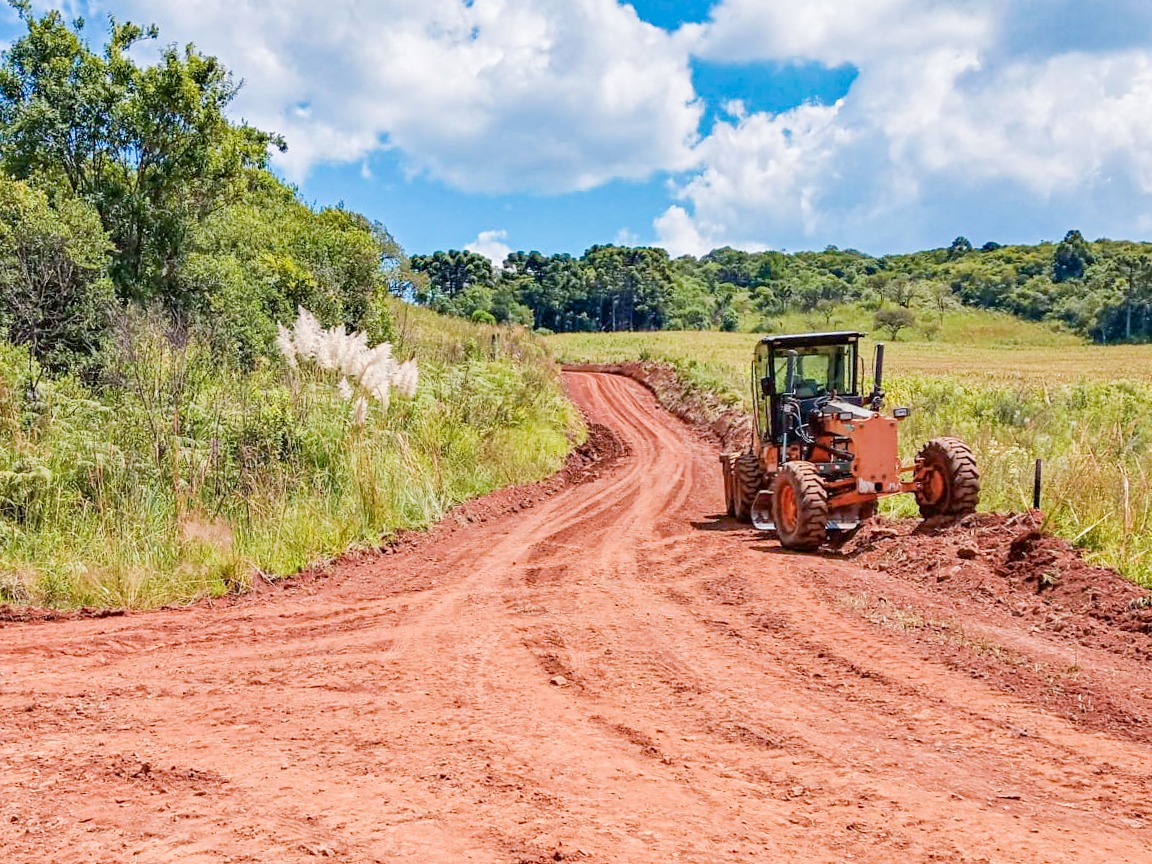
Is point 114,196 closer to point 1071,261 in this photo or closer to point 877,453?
point 877,453

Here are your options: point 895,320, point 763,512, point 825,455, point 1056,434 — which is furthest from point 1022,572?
point 895,320

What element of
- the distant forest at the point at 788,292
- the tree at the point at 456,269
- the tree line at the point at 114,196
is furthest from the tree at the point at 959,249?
the tree line at the point at 114,196

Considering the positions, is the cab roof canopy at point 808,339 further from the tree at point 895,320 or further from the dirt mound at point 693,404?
the tree at point 895,320

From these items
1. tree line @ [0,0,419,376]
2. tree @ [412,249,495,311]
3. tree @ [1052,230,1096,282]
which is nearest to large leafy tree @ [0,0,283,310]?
tree line @ [0,0,419,376]

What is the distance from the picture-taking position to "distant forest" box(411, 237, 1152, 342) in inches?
3570

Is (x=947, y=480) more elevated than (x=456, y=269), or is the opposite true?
(x=456, y=269)

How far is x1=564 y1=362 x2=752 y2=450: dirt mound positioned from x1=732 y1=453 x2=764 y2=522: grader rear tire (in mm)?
9755

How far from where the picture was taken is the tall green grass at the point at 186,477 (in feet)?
27.5

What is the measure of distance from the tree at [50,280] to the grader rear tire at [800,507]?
9223 mm

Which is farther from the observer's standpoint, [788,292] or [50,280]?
[788,292]

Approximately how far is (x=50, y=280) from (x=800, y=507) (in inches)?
429

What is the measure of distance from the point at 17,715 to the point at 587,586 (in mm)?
4665

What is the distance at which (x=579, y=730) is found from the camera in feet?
16.0

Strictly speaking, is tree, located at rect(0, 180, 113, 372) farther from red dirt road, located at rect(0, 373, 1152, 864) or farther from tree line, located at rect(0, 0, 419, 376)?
red dirt road, located at rect(0, 373, 1152, 864)
